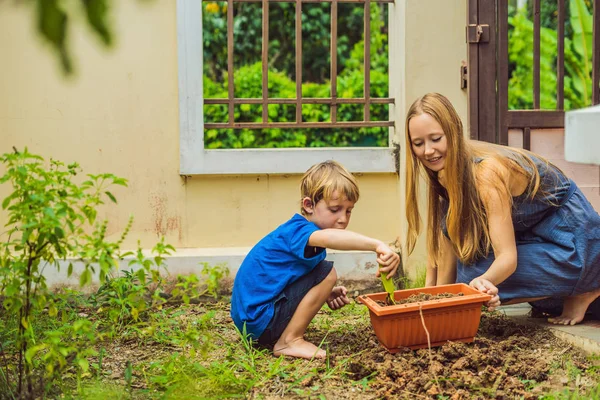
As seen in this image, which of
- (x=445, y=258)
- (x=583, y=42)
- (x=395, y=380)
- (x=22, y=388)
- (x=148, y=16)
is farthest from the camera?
(x=583, y=42)

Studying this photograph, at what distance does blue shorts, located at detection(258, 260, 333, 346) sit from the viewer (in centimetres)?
314

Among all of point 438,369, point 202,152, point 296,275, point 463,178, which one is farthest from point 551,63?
point 438,369

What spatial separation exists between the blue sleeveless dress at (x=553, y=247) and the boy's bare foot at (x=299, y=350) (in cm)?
86

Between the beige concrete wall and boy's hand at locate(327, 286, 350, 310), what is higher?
the beige concrete wall

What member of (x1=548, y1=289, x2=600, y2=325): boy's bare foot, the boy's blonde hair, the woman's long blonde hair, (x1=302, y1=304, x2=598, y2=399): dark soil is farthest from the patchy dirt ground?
the boy's blonde hair

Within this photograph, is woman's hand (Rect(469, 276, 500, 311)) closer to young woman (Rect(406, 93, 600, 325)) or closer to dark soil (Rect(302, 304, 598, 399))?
young woman (Rect(406, 93, 600, 325))

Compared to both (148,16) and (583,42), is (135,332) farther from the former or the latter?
(583,42)

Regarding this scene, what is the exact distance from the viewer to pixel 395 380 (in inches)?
108

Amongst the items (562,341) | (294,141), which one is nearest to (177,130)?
(562,341)

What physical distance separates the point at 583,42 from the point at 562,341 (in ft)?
17.2

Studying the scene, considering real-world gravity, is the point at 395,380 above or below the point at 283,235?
below

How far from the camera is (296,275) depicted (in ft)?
10.3

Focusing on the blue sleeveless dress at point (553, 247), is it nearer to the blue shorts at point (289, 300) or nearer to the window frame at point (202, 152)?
the blue shorts at point (289, 300)

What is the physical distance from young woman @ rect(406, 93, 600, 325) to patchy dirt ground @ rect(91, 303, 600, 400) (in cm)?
25
